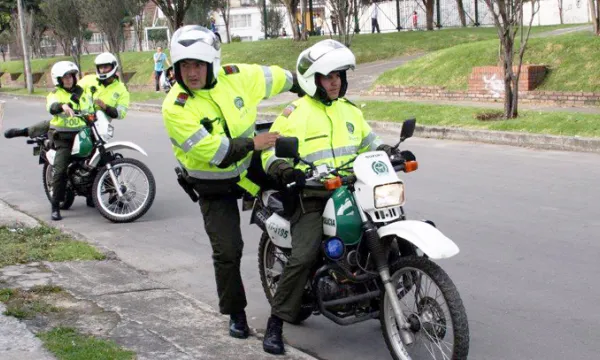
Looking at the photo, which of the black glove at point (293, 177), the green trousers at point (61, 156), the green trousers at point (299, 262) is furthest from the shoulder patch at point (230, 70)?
the green trousers at point (61, 156)

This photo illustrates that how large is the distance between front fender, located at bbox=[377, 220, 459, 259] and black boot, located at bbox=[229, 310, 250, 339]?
120cm

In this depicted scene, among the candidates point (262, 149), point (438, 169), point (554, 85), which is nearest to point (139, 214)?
point (438, 169)

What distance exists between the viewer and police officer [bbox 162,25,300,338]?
5.20 meters

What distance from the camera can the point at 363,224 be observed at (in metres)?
4.91

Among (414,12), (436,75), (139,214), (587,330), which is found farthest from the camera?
(414,12)

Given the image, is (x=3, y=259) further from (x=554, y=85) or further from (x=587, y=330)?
(x=554, y=85)

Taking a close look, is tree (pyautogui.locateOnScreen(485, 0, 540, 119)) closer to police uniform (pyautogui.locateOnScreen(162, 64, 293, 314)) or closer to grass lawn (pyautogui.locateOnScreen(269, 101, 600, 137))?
grass lawn (pyautogui.locateOnScreen(269, 101, 600, 137))

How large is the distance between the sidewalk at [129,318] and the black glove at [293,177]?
3.24ft

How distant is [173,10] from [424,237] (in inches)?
1175

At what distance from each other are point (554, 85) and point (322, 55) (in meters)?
13.6

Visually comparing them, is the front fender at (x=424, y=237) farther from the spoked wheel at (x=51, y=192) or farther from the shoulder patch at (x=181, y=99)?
the spoked wheel at (x=51, y=192)

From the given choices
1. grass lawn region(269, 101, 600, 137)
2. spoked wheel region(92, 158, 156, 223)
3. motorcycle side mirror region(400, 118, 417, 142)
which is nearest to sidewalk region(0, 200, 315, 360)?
motorcycle side mirror region(400, 118, 417, 142)

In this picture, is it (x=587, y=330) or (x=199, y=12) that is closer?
(x=587, y=330)

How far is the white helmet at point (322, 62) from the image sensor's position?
5055mm
